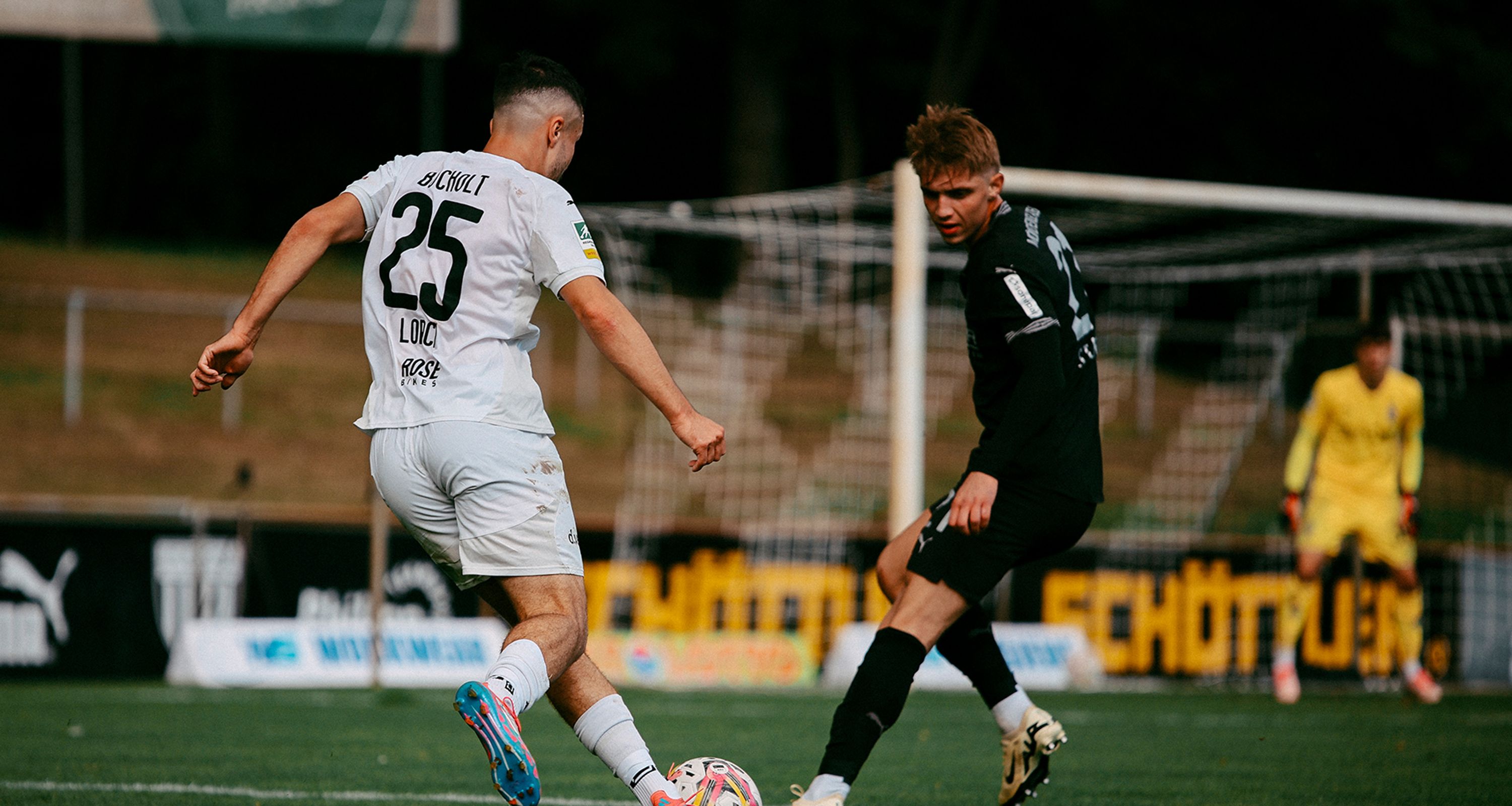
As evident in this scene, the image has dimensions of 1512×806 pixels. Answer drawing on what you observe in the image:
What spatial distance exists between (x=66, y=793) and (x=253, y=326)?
2.04 meters

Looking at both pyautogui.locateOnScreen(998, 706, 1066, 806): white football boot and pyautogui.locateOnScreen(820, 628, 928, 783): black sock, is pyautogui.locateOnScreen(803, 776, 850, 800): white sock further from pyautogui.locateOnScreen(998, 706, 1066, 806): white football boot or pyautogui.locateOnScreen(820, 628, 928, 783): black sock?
pyautogui.locateOnScreen(998, 706, 1066, 806): white football boot

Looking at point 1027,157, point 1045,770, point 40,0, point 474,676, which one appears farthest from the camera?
point 1027,157

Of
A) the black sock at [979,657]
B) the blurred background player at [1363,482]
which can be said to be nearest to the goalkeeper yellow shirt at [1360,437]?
the blurred background player at [1363,482]

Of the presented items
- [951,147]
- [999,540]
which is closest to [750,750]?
[999,540]

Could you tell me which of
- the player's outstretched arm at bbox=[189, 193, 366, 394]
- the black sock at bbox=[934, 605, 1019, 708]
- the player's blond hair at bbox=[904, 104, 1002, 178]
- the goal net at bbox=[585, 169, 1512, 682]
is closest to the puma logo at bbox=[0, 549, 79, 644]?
the goal net at bbox=[585, 169, 1512, 682]

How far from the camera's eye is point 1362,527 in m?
11.1

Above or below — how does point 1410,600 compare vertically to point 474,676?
above

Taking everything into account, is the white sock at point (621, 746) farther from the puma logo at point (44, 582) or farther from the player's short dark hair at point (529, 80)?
the puma logo at point (44, 582)

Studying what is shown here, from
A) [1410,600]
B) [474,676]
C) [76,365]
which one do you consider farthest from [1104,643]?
[76,365]

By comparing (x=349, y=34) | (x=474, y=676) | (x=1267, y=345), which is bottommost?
(x=474, y=676)

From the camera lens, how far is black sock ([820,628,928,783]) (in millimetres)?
4906

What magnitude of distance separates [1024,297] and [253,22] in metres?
13.7

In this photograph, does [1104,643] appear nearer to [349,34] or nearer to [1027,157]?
[349,34]

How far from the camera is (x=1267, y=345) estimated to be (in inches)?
893
